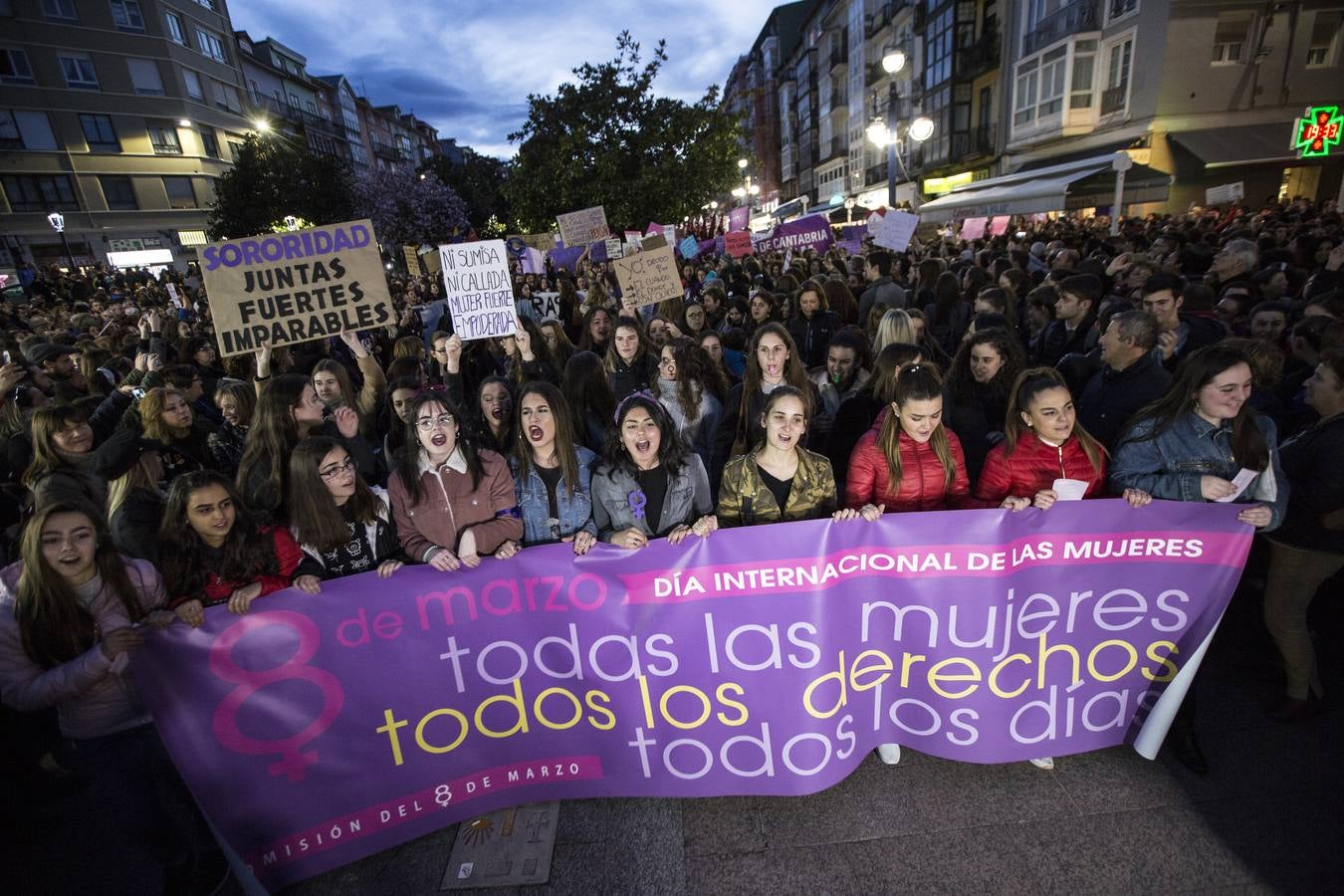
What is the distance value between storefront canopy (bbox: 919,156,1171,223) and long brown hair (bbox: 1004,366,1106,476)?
12.4 meters

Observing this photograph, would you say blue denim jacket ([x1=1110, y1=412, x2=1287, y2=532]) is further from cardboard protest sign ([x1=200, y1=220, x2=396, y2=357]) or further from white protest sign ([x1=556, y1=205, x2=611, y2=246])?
white protest sign ([x1=556, y1=205, x2=611, y2=246])

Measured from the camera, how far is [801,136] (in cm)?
6569

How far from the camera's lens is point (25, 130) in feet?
117

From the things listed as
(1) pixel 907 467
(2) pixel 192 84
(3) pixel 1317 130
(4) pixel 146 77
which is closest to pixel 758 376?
(1) pixel 907 467

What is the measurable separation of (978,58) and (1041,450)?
3504cm

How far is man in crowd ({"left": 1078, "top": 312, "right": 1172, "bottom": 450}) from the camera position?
3.69m

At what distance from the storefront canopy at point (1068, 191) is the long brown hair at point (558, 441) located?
1355cm

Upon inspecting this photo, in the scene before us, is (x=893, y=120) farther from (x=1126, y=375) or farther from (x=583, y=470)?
(x=583, y=470)

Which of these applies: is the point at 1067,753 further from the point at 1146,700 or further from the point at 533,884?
the point at 533,884

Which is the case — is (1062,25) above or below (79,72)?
below

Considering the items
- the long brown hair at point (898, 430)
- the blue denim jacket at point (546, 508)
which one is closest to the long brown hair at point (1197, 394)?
the long brown hair at point (898, 430)

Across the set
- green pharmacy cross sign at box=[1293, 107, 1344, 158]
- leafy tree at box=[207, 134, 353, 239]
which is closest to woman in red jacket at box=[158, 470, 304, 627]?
green pharmacy cross sign at box=[1293, 107, 1344, 158]

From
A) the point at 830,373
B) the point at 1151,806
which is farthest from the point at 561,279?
the point at 1151,806

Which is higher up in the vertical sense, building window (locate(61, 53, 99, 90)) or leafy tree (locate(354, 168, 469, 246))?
building window (locate(61, 53, 99, 90))
